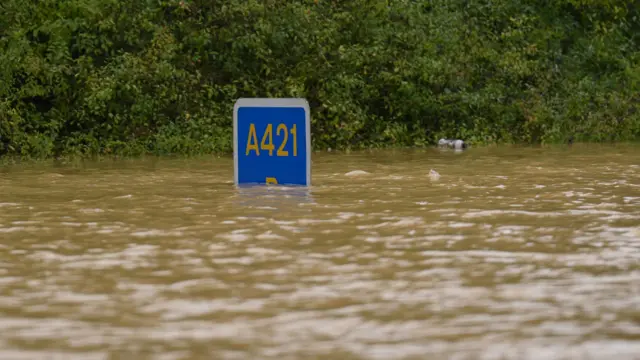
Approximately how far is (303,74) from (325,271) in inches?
436

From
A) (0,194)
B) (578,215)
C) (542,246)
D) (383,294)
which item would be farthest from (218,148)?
(383,294)

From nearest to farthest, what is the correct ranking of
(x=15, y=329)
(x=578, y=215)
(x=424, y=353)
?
(x=424, y=353) < (x=15, y=329) < (x=578, y=215)

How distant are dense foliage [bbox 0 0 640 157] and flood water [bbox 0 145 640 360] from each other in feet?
17.2

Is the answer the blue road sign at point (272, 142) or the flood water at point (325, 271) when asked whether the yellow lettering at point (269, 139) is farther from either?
the flood water at point (325, 271)

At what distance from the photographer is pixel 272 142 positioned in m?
11.2

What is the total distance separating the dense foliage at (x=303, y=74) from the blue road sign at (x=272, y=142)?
483 centimetres

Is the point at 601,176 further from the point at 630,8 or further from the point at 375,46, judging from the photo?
the point at 630,8

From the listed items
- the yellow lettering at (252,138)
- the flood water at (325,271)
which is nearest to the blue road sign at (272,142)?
the yellow lettering at (252,138)

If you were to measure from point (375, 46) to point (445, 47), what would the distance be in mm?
1372

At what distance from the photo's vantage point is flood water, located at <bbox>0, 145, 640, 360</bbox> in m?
4.93

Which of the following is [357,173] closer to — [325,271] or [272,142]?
[272,142]

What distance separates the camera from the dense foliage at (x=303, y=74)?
1622 cm

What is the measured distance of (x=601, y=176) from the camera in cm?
1190

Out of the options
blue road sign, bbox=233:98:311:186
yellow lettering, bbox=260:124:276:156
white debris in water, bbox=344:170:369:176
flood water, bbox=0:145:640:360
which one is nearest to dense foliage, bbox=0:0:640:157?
white debris in water, bbox=344:170:369:176
